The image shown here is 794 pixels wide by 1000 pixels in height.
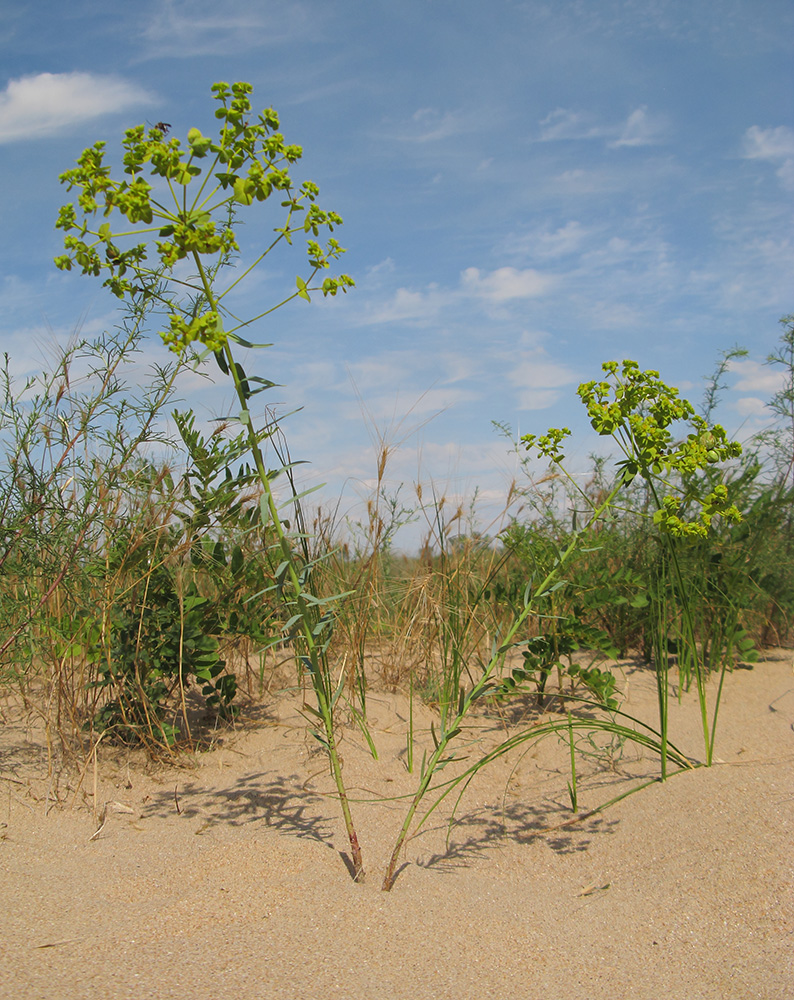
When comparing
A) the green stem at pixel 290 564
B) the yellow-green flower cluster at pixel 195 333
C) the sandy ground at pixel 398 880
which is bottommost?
the sandy ground at pixel 398 880

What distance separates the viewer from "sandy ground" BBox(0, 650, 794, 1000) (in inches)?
65.6

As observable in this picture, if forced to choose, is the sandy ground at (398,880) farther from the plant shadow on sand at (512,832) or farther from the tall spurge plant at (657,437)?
the tall spurge plant at (657,437)

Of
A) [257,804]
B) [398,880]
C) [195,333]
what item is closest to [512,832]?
[398,880]

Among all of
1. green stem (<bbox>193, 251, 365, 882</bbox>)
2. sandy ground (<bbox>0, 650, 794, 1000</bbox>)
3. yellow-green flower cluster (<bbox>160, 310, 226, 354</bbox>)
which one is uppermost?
yellow-green flower cluster (<bbox>160, 310, 226, 354</bbox>)

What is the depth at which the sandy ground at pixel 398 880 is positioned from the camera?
5.46 feet

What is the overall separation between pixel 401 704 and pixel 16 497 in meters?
1.93

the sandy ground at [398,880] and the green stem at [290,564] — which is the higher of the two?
the green stem at [290,564]

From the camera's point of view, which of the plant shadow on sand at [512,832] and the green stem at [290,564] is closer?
the green stem at [290,564]

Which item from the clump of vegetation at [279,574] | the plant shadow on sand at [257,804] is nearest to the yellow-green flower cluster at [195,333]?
the clump of vegetation at [279,574]

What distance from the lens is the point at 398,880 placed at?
6.98ft

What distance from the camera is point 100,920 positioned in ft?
6.16

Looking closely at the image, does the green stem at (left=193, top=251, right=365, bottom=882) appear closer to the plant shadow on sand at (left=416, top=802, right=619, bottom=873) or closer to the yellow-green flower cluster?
the yellow-green flower cluster

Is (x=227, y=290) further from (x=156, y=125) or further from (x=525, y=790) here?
(x=525, y=790)

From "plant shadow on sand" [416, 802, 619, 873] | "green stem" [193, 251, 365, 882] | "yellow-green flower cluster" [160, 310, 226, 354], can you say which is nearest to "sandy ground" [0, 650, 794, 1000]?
"plant shadow on sand" [416, 802, 619, 873]
